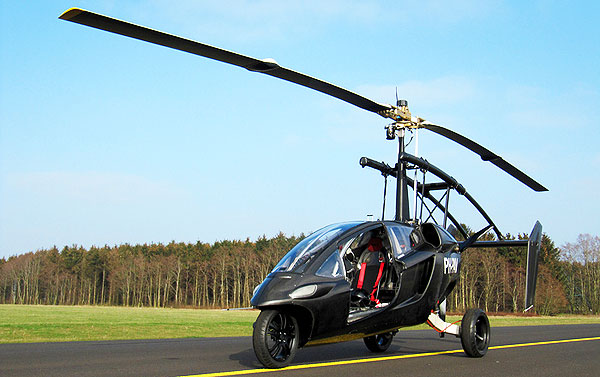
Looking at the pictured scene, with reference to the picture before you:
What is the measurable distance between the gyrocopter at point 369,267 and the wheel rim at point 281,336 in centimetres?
→ 1

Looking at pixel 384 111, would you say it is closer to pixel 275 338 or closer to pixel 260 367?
pixel 275 338

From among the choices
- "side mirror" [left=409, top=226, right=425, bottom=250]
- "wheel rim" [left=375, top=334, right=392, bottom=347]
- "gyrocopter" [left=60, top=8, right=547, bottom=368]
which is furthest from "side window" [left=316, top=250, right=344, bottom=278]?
"wheel rim" [left=375, top=334, right=392, bottom=347]

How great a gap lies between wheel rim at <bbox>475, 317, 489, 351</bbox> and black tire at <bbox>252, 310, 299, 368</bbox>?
404 cm

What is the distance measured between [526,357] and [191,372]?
5834 millimetres

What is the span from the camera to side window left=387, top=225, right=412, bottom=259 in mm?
8852

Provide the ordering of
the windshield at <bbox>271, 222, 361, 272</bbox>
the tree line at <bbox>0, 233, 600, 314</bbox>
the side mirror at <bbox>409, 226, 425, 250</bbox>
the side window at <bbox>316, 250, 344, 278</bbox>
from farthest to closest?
1. the tree line at <bbox>0, 233, 600, 314</bbox>
2. the side mirror at <bbox>409, 226, 425, 250</bbox>
3. the windshield at <bbox>271, 222, 361, 272</bbox>
4. the side window at <bbox>316, 250, 344, 278</bbox>

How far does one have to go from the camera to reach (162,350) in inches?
386

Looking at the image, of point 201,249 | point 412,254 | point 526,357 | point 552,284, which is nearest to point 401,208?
point 412,254

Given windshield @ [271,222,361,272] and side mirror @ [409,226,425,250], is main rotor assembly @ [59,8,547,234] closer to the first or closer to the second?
side mirror @ [409,226,425,250]

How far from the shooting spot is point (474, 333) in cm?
934

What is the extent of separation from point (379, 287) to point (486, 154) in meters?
3.95

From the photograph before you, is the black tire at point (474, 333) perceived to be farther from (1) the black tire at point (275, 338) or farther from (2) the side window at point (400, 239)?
(1) the black tire at point (275, 338)

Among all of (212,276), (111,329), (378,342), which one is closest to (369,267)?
(378,342)

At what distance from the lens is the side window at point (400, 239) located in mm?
8852
